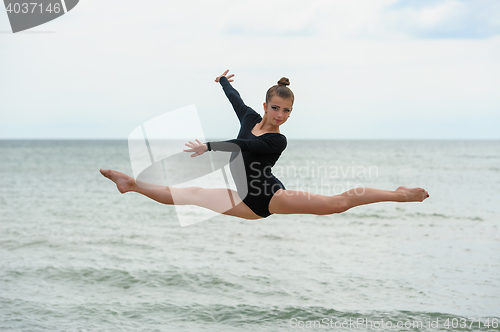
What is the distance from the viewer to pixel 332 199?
15.0 ft

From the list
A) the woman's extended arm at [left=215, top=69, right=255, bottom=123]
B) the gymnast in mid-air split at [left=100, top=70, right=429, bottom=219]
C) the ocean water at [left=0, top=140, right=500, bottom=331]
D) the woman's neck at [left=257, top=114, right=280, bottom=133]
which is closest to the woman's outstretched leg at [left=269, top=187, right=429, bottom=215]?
the gymnast in mid-air split at [left=100, top=70, right=429, bottom=219]

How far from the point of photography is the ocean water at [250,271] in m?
8.45

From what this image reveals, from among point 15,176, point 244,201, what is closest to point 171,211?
point 244,201

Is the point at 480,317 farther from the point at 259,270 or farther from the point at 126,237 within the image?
the point at 126,237

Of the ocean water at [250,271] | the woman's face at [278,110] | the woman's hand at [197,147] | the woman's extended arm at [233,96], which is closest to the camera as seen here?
the woman's hand at [197,147]

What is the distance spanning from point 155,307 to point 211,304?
1037mm

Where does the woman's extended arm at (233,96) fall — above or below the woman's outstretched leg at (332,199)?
above

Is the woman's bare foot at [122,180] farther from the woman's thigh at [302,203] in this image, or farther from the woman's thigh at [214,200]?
the woman's thigh at [302,203]

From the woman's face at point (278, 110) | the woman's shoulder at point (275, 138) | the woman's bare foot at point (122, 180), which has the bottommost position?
the woman's bare foot at point (122, 180)

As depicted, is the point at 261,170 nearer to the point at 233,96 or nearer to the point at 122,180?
the point at 233,96

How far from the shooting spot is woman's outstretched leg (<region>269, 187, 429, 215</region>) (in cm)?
448

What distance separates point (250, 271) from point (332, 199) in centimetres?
652

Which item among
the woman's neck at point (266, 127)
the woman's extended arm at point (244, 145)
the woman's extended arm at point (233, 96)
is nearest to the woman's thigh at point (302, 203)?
the woman's extended arm at point (244, 145)

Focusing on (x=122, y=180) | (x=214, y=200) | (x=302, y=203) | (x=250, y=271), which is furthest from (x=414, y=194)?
(x=250, y=271)
